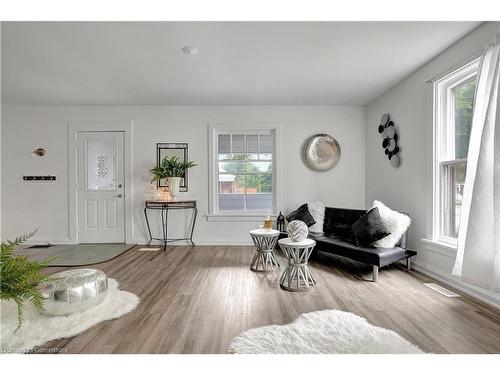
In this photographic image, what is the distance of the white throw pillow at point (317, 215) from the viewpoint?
387cm

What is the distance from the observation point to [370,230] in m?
2.98

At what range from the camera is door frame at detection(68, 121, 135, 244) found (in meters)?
4.52

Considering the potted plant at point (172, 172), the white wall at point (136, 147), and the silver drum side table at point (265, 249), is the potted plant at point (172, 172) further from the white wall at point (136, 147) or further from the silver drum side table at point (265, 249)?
the silver drum side table at point (265, 249)

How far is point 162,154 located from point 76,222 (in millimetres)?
1947

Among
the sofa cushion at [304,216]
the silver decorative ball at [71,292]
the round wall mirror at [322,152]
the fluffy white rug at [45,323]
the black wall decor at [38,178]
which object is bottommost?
the fluffy white rug at [45,323]

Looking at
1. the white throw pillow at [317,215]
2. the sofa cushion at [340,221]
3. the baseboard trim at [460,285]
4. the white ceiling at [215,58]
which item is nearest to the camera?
the baseboard trim at [460,285]

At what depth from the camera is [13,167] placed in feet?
14.9

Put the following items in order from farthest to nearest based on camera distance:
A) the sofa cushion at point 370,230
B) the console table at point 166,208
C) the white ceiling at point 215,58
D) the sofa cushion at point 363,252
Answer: the console table at point 166,208
the sofa cushion at point 370,230
the sofa cushion at point 363,252
the white ceiling at point 215,58

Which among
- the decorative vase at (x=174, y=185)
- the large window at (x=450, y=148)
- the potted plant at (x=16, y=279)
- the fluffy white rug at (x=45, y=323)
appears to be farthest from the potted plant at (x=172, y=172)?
the large window at (x=450, y=148)

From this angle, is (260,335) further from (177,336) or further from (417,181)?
(417,181)

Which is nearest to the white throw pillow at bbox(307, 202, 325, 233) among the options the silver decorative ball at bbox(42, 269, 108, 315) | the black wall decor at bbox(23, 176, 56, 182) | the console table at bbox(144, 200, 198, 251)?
the console table at bbox(144, 200, 198, 251)

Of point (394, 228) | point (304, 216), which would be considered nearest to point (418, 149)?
point (394, 228)

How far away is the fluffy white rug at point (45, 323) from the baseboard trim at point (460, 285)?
3.06 metres

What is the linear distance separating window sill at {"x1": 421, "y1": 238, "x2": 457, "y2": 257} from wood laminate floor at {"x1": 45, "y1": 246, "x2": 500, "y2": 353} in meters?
0.35
